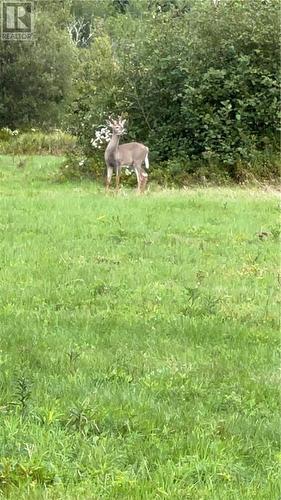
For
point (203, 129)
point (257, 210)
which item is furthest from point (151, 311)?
point (203, 129)

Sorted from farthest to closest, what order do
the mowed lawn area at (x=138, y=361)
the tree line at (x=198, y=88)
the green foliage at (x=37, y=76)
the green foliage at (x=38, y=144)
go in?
the green foliage at (x=37, y=76) → the green foliage at (x=38, y=144) → the tree line at (x=198, y=88) → the mowed lawn area at (x=138, y=361)

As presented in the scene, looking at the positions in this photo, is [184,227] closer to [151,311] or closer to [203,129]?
[151,311]

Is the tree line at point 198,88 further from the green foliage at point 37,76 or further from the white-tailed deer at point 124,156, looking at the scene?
the green foliage at point 37,76

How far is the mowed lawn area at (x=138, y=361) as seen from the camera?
3682 millimetres

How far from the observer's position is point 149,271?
321 inches

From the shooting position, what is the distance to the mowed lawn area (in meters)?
3.68

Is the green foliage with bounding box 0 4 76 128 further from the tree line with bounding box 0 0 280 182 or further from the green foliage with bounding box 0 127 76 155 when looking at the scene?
the tree line with bounding box 0 0 280 182

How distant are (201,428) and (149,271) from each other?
3.99 meters

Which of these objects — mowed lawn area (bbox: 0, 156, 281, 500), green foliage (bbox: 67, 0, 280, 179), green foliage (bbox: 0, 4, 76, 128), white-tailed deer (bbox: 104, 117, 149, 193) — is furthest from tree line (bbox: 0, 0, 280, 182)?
green foliage (bbox: 0, 4, 76, 128)

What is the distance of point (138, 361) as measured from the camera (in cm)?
534

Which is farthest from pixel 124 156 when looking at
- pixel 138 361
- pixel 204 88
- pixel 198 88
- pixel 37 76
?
pixel 37 76

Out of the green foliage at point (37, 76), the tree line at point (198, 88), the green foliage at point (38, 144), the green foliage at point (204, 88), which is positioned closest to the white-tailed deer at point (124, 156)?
the tree line at point (198, 88)

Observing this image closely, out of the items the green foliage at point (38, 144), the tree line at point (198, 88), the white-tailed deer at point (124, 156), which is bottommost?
the green foliage at point (38, 144)

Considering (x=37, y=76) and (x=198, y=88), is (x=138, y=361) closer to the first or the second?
(x=198, y=88)
